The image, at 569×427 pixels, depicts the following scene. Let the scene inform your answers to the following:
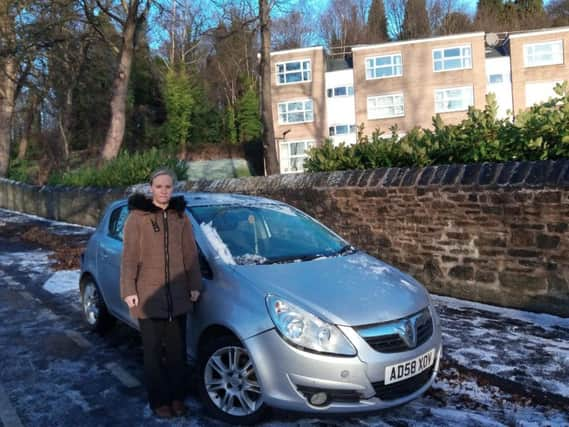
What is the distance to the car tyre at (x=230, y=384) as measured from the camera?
3592mm

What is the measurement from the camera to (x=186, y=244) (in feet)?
13.0

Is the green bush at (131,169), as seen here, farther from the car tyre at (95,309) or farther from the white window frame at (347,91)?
the white window frame at (347,91)

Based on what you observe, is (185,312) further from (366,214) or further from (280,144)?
(280,144)

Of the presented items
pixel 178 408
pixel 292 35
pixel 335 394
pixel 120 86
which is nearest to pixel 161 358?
pixel 178 408

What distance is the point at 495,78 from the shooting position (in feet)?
128

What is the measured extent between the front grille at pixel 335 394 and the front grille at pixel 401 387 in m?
0.15

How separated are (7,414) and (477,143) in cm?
630

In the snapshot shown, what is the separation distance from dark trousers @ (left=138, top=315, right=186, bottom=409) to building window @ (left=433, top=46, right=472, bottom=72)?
3938 centimetres

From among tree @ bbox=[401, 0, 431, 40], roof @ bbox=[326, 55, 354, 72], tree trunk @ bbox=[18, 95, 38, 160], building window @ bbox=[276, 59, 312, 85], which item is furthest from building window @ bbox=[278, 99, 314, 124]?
tree @ bbox=[401, 0, 431, 40]

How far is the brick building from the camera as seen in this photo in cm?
3797

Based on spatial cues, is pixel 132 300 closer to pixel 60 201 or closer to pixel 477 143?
pixel 477 143

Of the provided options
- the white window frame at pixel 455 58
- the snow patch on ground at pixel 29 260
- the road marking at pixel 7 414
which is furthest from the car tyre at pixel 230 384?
the white window frame at pixel 455 58

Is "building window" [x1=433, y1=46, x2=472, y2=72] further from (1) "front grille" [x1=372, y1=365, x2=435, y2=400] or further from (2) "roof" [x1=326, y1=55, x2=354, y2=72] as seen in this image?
(1) "front grille" [x1=372, y1=365, x2=435, y2=400]

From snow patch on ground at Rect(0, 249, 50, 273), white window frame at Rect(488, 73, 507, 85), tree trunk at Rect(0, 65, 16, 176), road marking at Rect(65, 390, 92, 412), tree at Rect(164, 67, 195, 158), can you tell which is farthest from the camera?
tree at Rect(164, 67, 195, 158)
